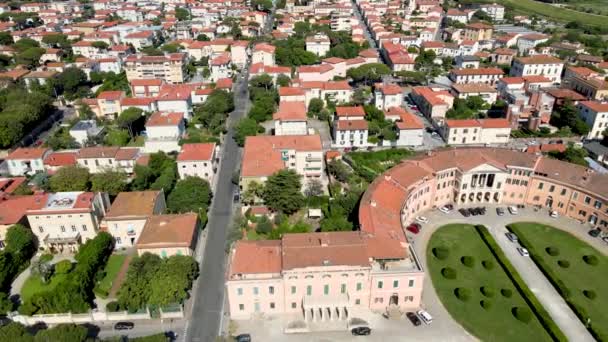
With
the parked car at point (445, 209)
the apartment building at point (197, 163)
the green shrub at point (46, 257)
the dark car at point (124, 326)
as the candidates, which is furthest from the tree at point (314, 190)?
the green shrub at point (46, 257)

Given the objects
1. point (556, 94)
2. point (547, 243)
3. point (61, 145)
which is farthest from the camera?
point (556, 94)

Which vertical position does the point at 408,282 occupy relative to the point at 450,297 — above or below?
above

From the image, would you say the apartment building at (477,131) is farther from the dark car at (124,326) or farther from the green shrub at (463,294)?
the dark car at (124,326)

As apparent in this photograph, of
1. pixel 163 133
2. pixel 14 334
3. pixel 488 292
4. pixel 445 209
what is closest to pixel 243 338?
pixel 14 334

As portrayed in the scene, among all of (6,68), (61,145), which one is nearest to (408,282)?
(61,145)

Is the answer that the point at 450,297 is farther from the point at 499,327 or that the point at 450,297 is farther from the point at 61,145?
the point at 61,145

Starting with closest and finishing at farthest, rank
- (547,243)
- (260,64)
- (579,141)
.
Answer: (547,243)
(579,141)
(260,64)
